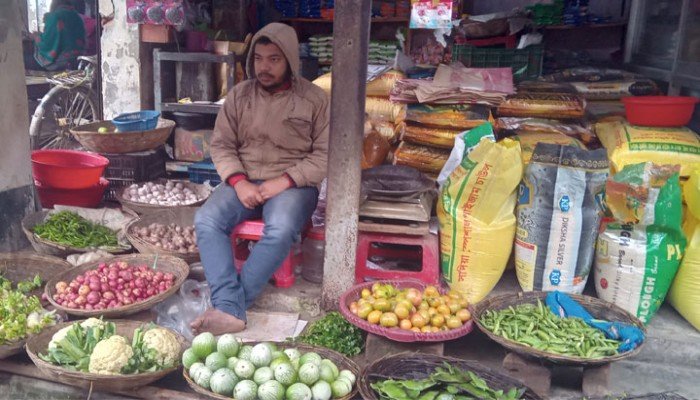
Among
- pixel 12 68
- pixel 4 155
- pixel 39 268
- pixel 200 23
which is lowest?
pixel 39 268

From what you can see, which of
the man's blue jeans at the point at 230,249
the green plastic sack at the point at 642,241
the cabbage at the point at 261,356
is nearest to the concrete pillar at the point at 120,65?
the man's blue jeans at the point at 230,249

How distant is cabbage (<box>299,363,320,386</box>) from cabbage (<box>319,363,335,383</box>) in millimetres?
30

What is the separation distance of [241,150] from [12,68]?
65.7 inches

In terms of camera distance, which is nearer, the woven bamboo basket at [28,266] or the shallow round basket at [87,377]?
the shallow round basket at [87,377]

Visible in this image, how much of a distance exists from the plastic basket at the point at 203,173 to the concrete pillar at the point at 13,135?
5.10 feet

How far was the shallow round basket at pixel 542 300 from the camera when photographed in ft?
9.57

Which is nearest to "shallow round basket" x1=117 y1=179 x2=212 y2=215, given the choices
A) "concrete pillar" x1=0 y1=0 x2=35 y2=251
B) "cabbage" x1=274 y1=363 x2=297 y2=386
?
"concrete pillar" x1=0 y1=0 x2=35 y2=251

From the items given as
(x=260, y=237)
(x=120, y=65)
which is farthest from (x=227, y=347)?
(x=120, y=65)

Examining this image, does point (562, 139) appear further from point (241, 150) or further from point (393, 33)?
point (393, 33)

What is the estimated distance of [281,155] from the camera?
3.99m

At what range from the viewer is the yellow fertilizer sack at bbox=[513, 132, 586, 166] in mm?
4168

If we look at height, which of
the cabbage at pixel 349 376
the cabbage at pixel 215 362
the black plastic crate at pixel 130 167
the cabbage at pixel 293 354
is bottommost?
the cabbage at pixel 349 376

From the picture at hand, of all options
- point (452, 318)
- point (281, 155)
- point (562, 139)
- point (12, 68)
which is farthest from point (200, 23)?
point (452, 318)

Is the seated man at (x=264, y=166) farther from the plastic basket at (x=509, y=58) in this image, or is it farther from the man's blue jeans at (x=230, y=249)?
the plastic basket at (x=509, y=58)
